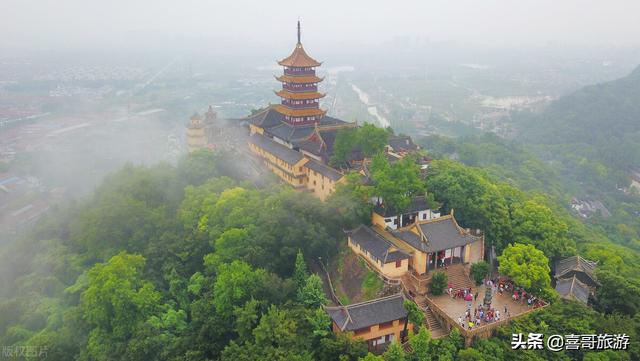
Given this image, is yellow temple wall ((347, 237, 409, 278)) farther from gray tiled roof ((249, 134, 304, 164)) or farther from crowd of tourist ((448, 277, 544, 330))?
gray tiled roof ((249, 134, 304, 164))

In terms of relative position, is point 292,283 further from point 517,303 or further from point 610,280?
point 610,280

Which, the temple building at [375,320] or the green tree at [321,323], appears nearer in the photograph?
the green tree at [321,323]

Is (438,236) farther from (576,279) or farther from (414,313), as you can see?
(576,279)

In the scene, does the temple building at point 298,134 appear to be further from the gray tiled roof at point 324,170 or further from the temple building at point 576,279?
the temple building at point 576,279

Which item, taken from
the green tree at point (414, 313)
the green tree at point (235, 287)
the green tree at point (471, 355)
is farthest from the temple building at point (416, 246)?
the green tree at point (235, 287)

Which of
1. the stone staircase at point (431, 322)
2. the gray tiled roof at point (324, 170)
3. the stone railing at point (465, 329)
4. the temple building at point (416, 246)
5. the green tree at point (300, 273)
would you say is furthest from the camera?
the gray tiled roof at point (324, 170)
